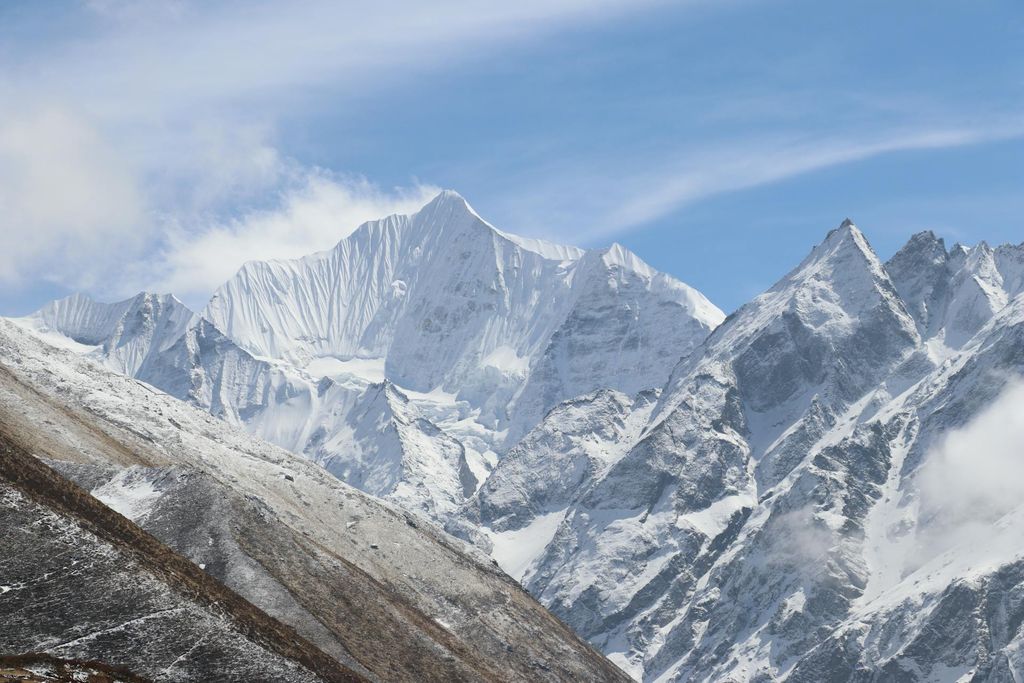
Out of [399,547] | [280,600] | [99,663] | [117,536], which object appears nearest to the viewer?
[99,663]

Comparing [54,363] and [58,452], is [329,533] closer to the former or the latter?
[58,452]

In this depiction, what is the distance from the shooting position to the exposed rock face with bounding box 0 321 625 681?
98000 mm

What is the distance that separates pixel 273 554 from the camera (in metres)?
139

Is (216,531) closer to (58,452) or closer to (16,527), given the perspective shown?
(58,452)

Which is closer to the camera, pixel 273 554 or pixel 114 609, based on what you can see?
pixel 114 609

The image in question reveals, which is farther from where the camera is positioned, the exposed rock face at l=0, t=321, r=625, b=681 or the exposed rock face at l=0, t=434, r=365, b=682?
the exposed rock face at l=0, t=321, r=625, b=681

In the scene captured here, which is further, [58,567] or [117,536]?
[117,536]

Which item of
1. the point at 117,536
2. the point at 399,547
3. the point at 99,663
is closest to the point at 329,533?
the point at 399,547

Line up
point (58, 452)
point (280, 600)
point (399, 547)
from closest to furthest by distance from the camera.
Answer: point (280, 600), point (58, 452), point (399, 547)

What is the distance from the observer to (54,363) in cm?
19525

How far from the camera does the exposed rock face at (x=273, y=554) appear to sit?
98.0 meters

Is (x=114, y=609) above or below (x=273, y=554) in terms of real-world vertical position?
above

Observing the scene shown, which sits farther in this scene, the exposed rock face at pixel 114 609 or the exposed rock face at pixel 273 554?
the exposed rock face at pixel 273 554

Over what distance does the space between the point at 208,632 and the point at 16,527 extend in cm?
1331
